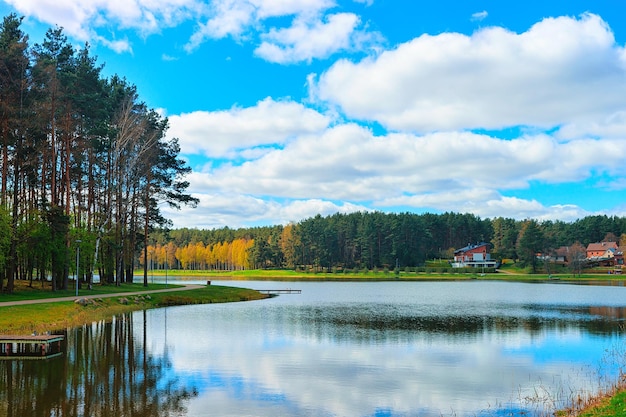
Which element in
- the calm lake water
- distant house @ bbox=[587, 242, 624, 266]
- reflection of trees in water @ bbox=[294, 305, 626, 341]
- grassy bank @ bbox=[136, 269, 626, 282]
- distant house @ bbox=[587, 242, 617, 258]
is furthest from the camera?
distant house @ bbox=[587, 242, 617, 258]

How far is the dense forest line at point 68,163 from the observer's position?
4097 cm

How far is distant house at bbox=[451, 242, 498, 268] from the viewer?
160 meters

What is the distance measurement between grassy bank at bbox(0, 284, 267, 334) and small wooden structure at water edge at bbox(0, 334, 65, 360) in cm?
381

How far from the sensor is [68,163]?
153ft

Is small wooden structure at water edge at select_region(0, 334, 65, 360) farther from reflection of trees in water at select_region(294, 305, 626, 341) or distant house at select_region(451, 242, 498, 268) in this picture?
distant house at select_region(451, 242, 498, 268)

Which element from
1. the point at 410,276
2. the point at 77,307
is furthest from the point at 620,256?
the point at 77,307

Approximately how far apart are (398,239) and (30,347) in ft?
434

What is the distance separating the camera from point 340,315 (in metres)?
45.0

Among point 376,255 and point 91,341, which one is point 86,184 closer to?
point 91,341

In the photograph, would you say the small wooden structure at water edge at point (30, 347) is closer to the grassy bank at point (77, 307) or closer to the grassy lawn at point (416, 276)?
the grassy bank at point (77, 307)

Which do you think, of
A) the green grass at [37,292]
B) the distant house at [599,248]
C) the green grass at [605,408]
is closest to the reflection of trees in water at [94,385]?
the green grass at [605,408]

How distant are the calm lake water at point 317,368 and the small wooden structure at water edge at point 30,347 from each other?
32.8 inches

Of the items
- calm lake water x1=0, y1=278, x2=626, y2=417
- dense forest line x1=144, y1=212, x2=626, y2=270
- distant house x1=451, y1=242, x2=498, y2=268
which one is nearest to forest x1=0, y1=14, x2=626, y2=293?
calm lake water x1=0, y1=278, x2=626, y2=417

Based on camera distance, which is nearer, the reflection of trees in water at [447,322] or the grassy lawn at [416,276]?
the reflection of trees in water at [447,322]
